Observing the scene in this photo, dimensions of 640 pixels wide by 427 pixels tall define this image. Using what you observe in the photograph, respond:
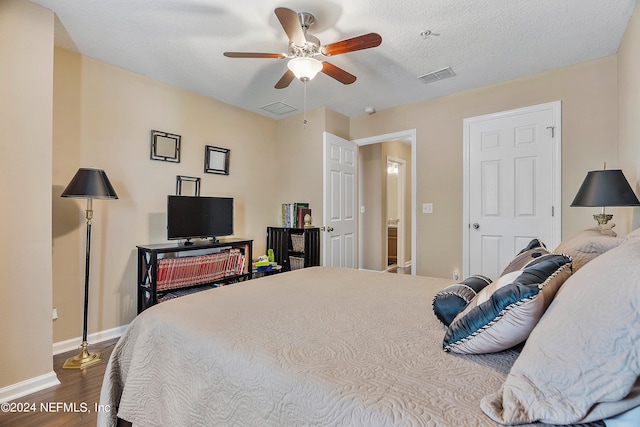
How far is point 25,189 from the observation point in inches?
78.6

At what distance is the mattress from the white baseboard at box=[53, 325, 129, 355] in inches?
65.6

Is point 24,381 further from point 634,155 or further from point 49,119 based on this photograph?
point 634,155

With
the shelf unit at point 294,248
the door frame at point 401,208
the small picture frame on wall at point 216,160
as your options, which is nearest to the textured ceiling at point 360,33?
the small picture frame on wall at point 216,160

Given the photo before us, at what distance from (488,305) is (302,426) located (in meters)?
0.61

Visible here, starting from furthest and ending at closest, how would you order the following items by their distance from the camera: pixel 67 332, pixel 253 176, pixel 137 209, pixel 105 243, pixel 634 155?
pixel 253 176 < pixel 137 209 < pixel 105 243 < pixel 67 332 < pixel 634 155

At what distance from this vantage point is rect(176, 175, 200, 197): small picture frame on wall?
11.0ft

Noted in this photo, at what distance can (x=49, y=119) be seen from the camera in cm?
209

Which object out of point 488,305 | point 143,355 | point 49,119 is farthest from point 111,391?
point 49,119

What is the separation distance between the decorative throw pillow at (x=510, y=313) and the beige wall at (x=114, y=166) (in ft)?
9.85

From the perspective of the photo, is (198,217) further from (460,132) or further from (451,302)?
(460,132)

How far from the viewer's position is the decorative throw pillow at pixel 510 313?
0.85 m

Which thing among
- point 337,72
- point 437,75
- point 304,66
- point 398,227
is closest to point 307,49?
point 304,66

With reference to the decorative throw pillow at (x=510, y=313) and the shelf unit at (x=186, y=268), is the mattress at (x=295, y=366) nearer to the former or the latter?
the decorative throw pillow at (x=510, y=313)

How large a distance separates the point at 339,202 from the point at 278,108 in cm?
145
